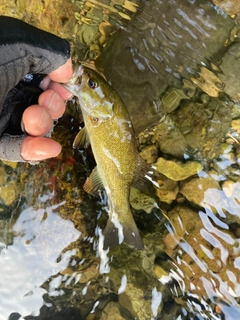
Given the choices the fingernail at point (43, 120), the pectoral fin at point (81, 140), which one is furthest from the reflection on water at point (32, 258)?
the fingernail at point (43, 120)

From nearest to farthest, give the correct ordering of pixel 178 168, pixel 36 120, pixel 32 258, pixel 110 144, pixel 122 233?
pixel 36 120 < pixel 110 144 < pixel 122 233 < pixel 178 168 < pixel 32 258

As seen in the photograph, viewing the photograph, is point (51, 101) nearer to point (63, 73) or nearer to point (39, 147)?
point (63, 73)

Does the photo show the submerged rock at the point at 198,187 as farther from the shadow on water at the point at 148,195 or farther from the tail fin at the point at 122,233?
the tail fin at the point at 122,233

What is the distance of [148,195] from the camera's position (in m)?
3.66

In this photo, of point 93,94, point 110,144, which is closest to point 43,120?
point 93,94

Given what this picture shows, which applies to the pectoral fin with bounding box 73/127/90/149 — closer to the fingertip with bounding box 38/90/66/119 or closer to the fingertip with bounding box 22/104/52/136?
the fingertip with bounding box 38/90/66/119

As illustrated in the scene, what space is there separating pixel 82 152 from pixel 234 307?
2237 millimetres

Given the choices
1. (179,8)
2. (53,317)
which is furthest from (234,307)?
(179,8)

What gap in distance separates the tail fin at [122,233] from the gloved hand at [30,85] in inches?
46.5

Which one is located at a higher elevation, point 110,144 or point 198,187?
point 110,144

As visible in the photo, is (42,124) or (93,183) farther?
(93,183)

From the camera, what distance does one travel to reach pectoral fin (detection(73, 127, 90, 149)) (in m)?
3.18

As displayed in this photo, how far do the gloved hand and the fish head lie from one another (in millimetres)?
163

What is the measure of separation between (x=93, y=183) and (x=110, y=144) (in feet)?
1.69
